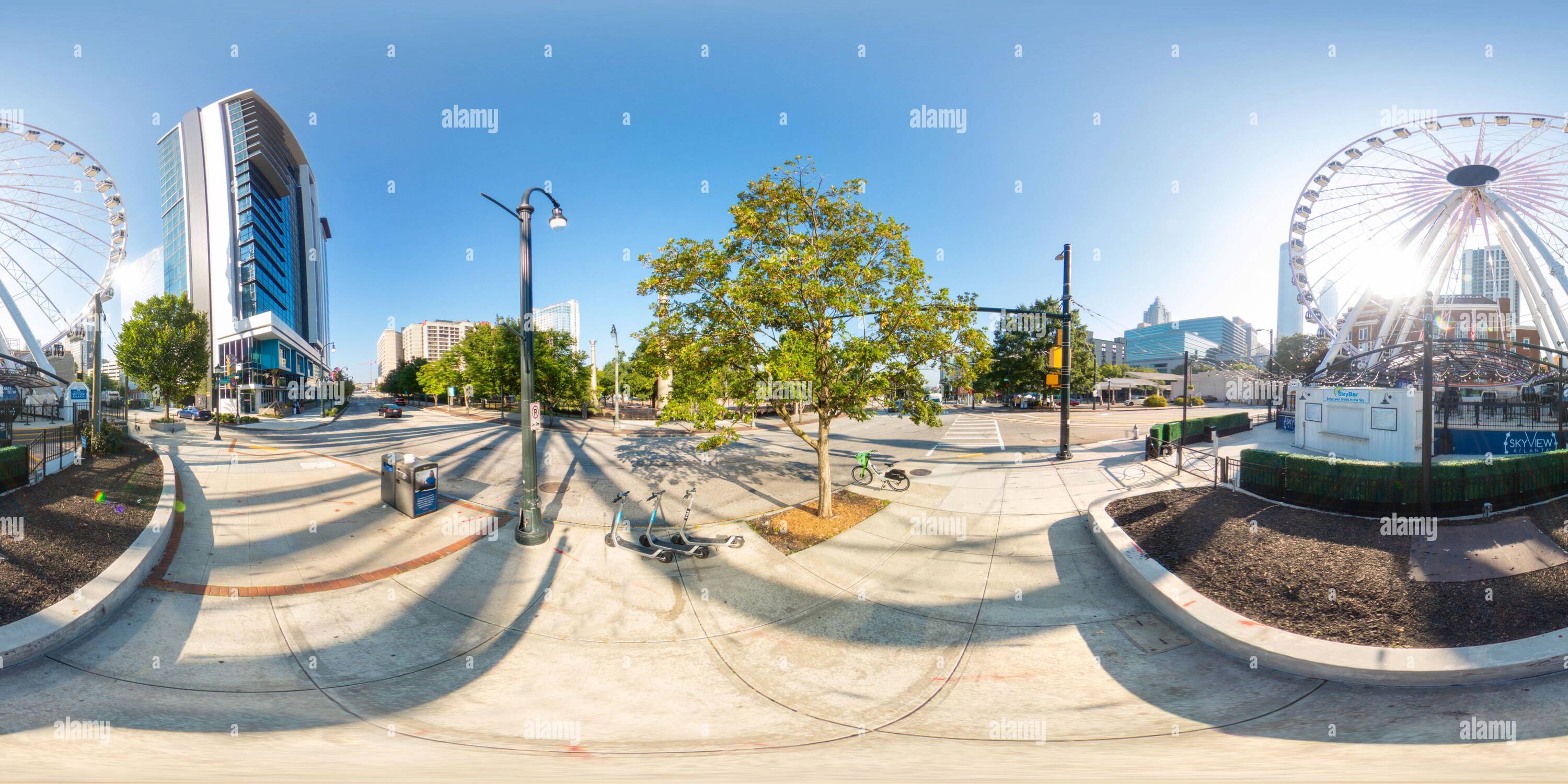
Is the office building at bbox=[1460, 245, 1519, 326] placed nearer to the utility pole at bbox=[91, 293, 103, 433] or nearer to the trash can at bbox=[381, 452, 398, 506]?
the trash can at bbox=[381, 452, 398, 506]

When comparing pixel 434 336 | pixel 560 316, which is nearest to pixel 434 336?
pixel 434 336

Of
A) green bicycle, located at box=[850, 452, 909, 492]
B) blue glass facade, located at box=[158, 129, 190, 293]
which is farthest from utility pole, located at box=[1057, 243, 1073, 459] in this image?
blue glass facade, located at box=[158, 129, 190, 293]

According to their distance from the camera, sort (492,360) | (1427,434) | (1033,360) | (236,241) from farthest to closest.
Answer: (236,241) < (1033,360) < (492,360) < (1427,434)

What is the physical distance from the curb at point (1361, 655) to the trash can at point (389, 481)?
13044 mm

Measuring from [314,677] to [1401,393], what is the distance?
75.4ft

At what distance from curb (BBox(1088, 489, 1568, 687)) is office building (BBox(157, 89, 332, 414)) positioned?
69.7 m

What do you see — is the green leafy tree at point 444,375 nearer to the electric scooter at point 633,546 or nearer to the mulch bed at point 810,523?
the electric scooter at point 633,546

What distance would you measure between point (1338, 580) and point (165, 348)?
5004 cm

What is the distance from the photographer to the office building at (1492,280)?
205 feet

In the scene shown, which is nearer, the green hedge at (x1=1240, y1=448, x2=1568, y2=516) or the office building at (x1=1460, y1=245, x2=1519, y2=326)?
the green hedge at (x1=1240, y1=448, x2=1568, y2=516)

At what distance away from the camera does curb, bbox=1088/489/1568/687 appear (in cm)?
455

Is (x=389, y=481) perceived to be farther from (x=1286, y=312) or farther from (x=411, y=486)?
(x=1286, y=312)

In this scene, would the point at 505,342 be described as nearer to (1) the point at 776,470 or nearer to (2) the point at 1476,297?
(1) the point at 776,470

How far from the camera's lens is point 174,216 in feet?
220
